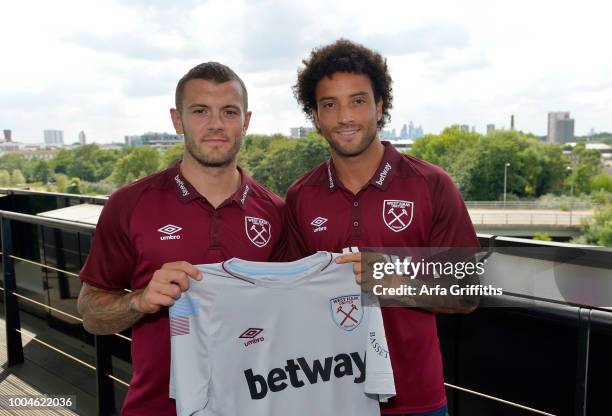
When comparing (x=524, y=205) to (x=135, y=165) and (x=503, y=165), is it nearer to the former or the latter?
(x=503, y=165)

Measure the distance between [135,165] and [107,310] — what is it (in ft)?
241

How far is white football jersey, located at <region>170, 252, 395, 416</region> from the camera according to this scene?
5.35 feet

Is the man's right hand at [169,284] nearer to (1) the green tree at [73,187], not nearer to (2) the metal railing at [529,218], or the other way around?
(2) the metal railing at [529,218]

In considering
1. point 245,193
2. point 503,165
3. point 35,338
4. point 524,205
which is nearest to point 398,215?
point 245,193

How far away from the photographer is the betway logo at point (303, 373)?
1.67m

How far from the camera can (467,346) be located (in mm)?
2592

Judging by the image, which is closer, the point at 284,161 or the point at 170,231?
the point at 170,231

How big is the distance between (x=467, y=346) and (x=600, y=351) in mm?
599

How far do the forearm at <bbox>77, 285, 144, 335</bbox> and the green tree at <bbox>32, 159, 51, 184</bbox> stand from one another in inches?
3162

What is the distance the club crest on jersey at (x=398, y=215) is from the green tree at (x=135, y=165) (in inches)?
2775

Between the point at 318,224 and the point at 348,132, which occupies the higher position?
the point at 348,132

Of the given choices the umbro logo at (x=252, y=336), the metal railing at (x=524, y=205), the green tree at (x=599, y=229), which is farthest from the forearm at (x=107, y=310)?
the green tree at (x=599, y=229)

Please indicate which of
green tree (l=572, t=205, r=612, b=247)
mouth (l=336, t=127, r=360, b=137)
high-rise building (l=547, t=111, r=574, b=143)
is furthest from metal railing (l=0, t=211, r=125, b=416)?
high-rise building (l=547, t=111, r=574, b=143)

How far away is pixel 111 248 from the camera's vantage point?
179cm
